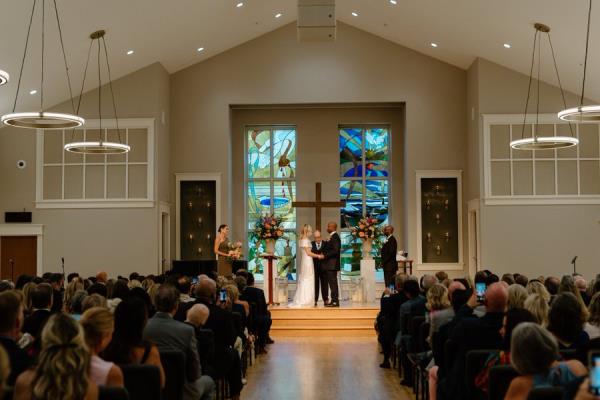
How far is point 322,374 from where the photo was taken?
898cm

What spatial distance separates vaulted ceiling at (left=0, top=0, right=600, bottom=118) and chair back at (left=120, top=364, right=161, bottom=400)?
8314 mm

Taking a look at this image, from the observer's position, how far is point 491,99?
15805 millimetres

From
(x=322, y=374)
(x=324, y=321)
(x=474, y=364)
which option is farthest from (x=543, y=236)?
(x=474, y=364)

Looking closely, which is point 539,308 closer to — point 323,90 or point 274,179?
point 323,90

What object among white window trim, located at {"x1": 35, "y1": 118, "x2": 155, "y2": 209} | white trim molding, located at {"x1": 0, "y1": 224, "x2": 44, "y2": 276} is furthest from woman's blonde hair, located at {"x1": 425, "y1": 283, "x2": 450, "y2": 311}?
white trim molding, located at {"x1": 0, "y1": 224, "x2": 44, "y2": 276}

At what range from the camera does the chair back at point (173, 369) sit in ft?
14.8

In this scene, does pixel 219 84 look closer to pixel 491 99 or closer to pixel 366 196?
pixel 366 196

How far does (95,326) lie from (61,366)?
0.80 metres

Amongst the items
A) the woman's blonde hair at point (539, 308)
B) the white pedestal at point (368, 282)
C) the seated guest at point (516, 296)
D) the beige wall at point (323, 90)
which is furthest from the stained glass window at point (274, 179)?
the woman's blonde hair at point (539, 308)

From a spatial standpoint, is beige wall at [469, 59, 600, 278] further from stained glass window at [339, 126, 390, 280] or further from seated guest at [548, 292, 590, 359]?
seated guest at [548, 292, 590, 359]

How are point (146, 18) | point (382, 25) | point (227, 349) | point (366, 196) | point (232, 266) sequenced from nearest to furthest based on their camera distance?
point (227, 349) → point (146, 18) → point (232, 266) → point (382, 25) → point (366, 196)

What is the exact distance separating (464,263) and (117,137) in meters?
8.09

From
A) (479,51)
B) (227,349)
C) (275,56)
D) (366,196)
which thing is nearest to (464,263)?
(366,196)

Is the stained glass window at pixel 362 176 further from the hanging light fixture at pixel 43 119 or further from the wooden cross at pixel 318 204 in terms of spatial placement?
the hanging light fixture at pixel 43 119
